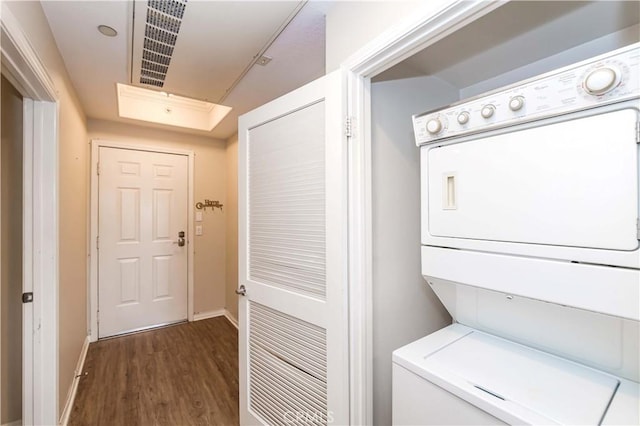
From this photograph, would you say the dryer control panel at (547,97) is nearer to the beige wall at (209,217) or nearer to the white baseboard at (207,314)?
the beige wall at (209,217)

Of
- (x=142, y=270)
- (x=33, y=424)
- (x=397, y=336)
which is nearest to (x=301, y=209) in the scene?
(x=397, y=336)

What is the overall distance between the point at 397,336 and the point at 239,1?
1809mm

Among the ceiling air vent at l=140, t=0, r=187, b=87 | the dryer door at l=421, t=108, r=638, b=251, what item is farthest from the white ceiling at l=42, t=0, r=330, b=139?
the dryer door at l=421, t=108, r=638, b=251

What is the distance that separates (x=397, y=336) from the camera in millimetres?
1505

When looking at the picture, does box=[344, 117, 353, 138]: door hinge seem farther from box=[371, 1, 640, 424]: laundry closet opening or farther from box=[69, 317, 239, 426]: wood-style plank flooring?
box=[69, 317, 239, 426]: wood-style plank flooring

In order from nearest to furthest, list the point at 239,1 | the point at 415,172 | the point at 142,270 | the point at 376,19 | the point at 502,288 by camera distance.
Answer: the point at 502,288 < the point at 376,19 < the point at 239,1 < the point at 415,172 < the point at 142,270

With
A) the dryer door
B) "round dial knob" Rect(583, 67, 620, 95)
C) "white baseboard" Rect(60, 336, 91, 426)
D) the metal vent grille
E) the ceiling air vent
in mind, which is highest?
the ceiling air vent

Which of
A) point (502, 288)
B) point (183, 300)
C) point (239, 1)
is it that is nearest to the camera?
point (502, 288)

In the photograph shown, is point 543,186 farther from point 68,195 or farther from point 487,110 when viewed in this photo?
point 68,195

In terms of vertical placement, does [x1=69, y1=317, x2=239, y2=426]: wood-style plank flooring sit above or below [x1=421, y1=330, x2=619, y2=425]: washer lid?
below

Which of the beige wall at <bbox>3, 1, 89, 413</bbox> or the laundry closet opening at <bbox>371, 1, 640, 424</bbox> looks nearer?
the laundry closet opening at <bbox>371, 1, 640, 424</bbox>

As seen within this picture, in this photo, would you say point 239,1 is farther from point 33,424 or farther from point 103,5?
point 33,424

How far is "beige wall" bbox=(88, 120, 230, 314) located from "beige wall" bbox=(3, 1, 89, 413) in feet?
3.44

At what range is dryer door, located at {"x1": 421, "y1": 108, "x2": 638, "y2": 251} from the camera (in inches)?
30.9
